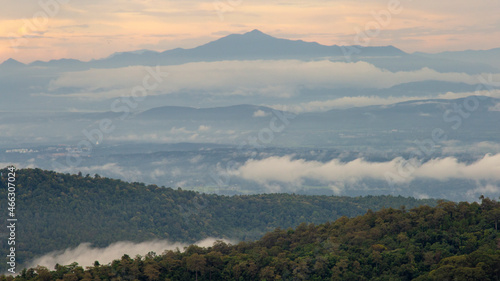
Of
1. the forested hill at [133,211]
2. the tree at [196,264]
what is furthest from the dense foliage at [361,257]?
the forested hill at [133,211]

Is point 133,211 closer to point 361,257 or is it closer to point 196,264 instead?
point 196,264

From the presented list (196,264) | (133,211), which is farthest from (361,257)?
(133,211)

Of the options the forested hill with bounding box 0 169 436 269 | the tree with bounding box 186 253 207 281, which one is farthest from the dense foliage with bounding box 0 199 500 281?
the forested hill with bounding box 0 169 436 269

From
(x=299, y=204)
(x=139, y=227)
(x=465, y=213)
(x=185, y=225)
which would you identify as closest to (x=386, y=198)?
(x=299, y=204)

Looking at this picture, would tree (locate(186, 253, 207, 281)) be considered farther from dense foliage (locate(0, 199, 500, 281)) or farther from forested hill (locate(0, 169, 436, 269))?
forested hill (locate(0, 169, 436, 269))

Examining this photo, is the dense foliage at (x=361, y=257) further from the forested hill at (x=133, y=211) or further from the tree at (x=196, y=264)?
the forested hill at (x=133, y=211)
